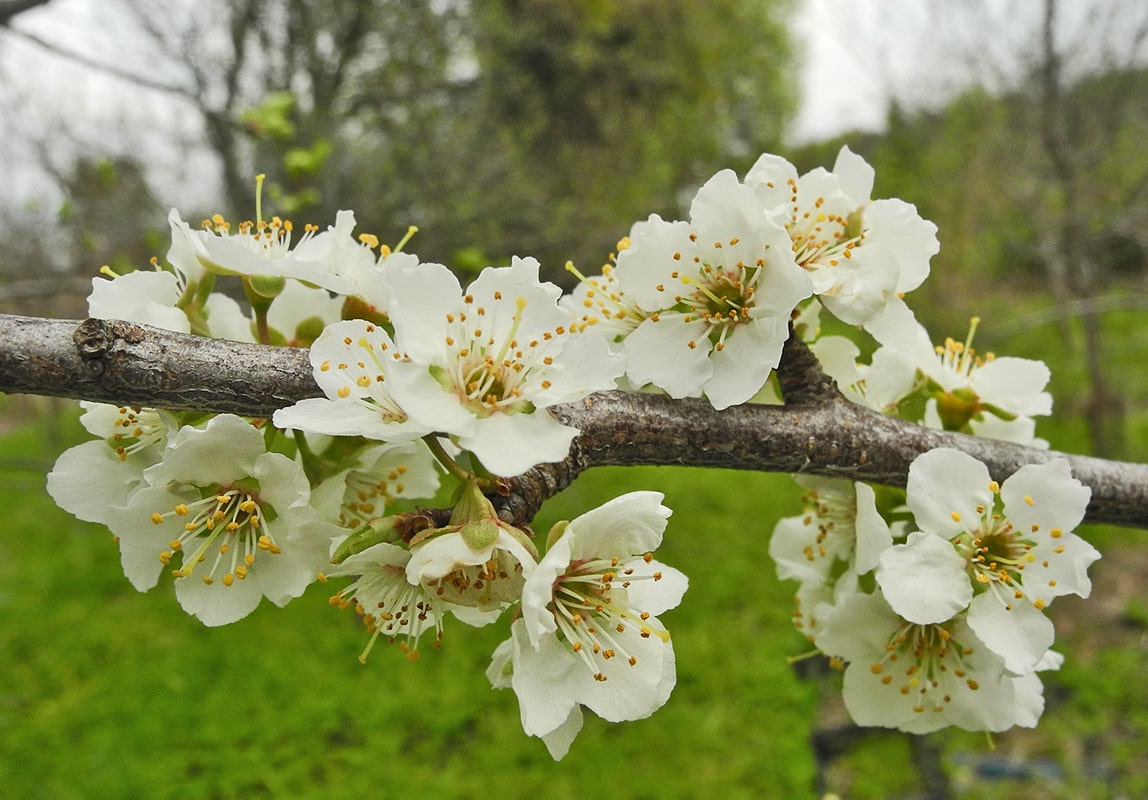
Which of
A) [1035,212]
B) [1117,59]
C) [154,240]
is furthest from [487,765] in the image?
[1117,59]

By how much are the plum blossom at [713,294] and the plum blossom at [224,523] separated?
1.35ft

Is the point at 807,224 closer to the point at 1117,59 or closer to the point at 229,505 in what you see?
the point at 229,505

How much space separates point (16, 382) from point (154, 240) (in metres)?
2.78

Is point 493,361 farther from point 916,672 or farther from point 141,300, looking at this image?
point 916,672

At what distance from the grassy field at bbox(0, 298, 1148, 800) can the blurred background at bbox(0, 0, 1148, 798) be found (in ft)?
0.05

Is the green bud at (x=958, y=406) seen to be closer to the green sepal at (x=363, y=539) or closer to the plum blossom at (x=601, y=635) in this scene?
the plum blossom at (x=601, y=635)

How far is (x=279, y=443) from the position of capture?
0.91 meters

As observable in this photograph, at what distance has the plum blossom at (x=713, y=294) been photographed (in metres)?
0.91

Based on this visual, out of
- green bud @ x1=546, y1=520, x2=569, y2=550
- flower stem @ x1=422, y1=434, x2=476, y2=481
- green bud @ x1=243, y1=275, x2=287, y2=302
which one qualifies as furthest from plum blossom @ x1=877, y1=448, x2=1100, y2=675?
green bud @ x1=243, y1=275, x2=287, y2=302

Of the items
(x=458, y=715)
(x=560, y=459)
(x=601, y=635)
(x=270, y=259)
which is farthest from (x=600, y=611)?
(x=458, y=715)

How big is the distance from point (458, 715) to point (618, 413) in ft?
10.4

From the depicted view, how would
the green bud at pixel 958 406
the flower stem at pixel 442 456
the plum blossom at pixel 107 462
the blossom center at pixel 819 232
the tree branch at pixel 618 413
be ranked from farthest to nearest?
the green bud at pixel 958 406
the blossom center at pixel 819 232
the plum blossom at pixel 107 462
the flower stem at pixel 442 456
the tree branch at pixel 618 413

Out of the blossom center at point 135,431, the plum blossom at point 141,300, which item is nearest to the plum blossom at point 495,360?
the plum blossom at point 141,300

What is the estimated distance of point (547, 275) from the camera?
15.4 ft
